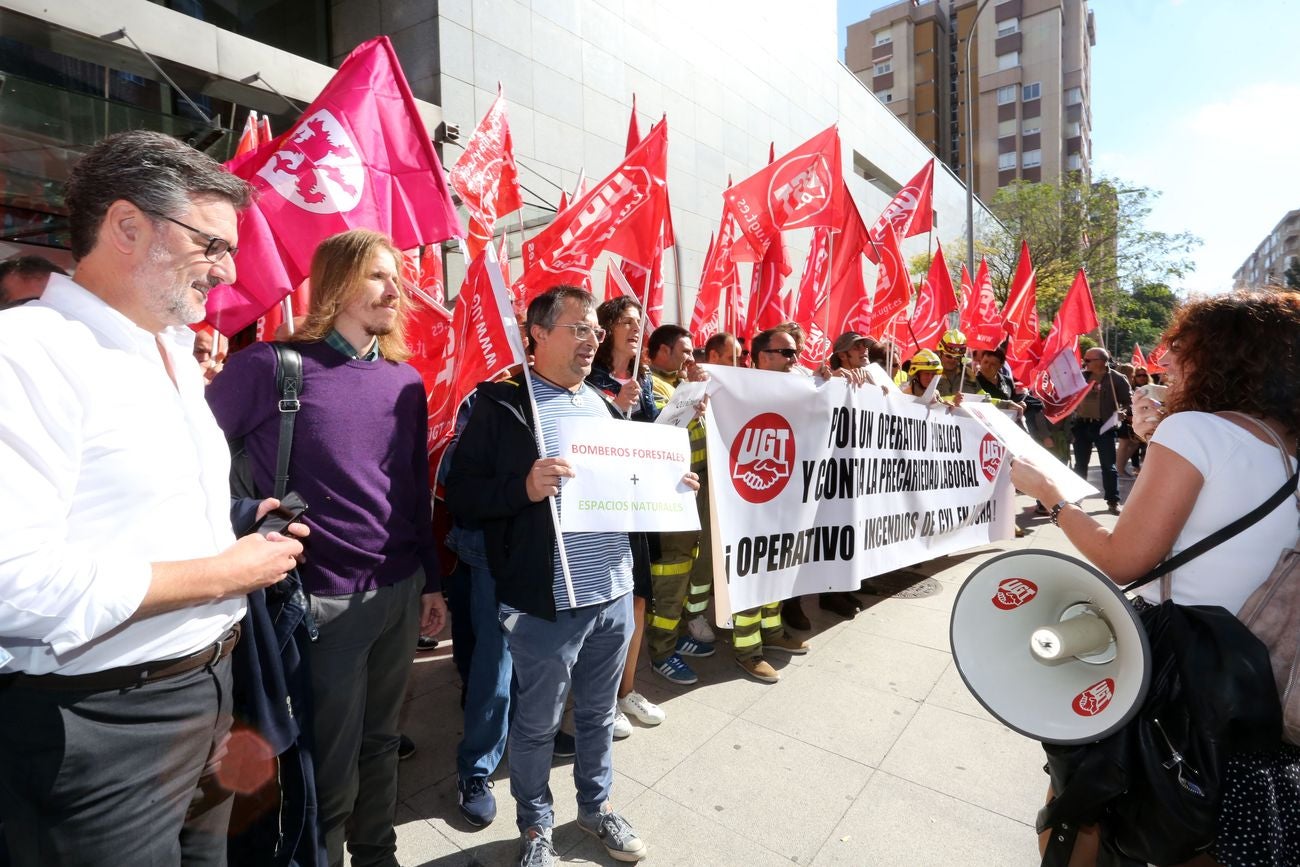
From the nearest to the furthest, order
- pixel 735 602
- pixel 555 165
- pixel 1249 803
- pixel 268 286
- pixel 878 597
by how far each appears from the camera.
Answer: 1. pixel 1249 803
2. pixel 268 286
3. pixel 735 602
4. pixel 878 597
5. pixel 555 165

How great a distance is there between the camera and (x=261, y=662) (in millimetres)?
1619

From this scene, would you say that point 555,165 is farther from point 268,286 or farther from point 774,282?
point 268,286

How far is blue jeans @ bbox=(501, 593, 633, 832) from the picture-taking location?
219 cm

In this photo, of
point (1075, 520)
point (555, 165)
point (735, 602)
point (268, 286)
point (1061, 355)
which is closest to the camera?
point (1075, 520)

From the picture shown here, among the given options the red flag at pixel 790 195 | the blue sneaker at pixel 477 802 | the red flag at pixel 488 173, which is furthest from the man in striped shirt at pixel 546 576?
the red flag at pixel 488 173

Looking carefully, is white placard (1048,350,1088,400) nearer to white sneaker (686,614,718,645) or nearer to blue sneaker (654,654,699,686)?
white sneaker (686,614,718,645)

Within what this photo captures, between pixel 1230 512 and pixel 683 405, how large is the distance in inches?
76.4

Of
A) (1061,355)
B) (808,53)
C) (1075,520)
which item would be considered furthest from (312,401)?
(808,53)

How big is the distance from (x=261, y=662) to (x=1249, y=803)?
2.25 meters

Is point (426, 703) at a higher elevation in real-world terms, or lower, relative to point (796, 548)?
lower

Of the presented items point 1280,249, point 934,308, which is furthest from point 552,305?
point 1280,249

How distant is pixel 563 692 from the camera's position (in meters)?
2.22

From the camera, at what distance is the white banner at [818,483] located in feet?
11.0

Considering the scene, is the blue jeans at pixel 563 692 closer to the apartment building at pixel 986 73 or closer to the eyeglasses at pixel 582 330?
the eyeglasses at pixel 582 330
